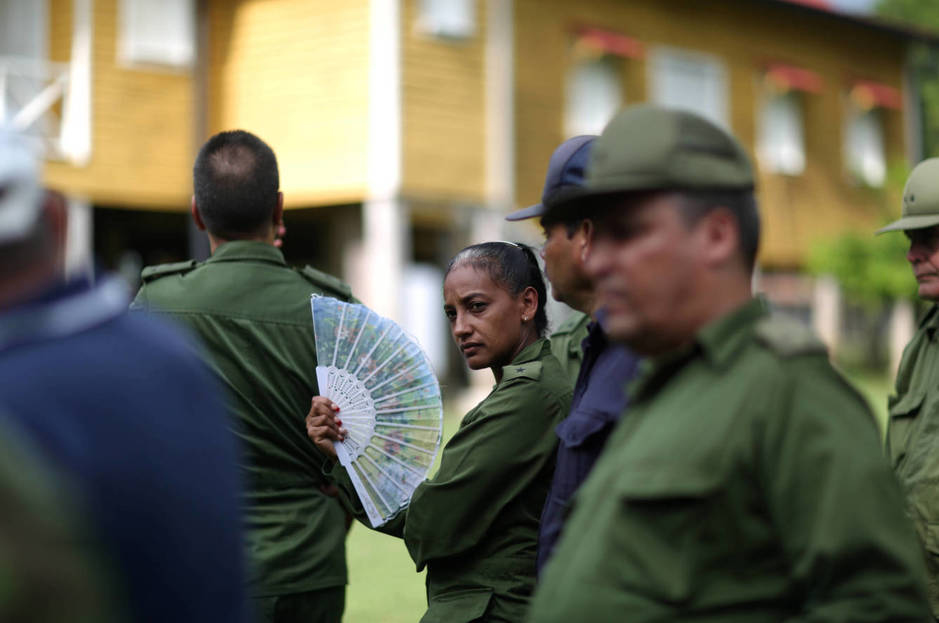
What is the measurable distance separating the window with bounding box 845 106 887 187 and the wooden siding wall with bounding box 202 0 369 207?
11.9m

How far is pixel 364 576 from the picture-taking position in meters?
8.09

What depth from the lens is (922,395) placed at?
4148mm

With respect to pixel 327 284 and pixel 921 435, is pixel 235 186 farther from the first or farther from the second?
pixel 921 435

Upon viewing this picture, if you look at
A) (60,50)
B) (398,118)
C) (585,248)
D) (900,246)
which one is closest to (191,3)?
(60,50)

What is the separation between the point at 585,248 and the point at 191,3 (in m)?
15.2

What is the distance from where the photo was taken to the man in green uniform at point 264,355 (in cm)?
371

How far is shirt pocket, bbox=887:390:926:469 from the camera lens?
13.6ft

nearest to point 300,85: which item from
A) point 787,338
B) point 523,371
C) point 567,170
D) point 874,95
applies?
point 874,95

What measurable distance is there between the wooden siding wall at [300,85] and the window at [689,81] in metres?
5.92

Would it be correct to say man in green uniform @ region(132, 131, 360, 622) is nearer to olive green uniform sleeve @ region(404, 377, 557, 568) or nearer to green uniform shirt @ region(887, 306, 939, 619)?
olive green uniform sleeve @ region(404, 377, 557, 568)

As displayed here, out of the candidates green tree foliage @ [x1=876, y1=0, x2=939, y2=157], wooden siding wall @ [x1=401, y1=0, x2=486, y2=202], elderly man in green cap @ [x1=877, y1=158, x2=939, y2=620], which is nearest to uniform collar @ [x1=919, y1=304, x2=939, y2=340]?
elderly man in green cap @ [x1=877, y1=158, x2=939, y2=620]

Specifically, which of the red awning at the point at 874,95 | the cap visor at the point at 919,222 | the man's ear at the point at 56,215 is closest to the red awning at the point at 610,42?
the red awning at the point at 874,95

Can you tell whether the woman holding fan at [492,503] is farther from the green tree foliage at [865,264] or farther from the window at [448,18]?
the green tree foliage at [865,264]

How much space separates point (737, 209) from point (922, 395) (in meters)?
2.36
